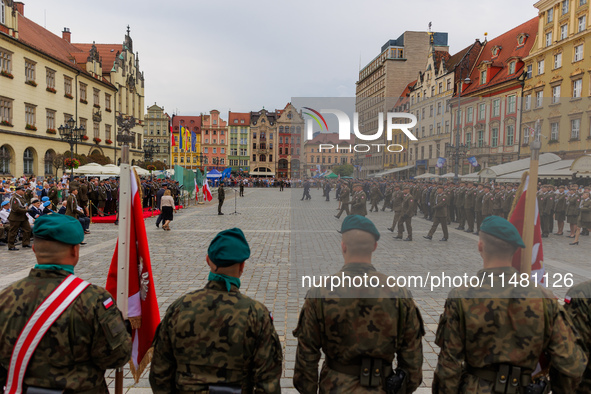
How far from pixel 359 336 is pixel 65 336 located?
5.51ft

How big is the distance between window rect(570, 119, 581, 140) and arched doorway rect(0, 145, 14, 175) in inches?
1444

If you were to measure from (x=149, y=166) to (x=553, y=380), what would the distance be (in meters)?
41.3

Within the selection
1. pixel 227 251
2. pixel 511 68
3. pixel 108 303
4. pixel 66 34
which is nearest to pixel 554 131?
pixel 511 68

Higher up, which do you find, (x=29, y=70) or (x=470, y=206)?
(x=29, y=70)

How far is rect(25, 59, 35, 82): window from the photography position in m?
34.8

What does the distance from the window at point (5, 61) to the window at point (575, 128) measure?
38.1 metres

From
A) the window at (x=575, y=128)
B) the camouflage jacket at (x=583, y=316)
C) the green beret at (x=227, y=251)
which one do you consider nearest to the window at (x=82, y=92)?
the window at (x=575, y=128)

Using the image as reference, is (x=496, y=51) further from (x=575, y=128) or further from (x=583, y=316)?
(x=583, y=316)

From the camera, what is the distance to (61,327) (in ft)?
7.43

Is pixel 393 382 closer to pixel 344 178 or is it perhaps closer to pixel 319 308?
pixel 319 308

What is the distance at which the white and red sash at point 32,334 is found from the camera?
223 cm

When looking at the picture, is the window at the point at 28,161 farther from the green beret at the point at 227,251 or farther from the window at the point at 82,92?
the green beret at the point at 227,251

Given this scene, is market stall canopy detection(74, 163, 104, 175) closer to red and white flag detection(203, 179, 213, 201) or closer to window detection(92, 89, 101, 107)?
red and white flag detection(203, 179, 213, 201)

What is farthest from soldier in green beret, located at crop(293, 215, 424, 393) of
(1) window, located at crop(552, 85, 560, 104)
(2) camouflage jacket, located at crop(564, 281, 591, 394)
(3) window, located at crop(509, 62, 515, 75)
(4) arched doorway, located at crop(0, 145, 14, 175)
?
(4) arched doorway, located at crop(0, 145, 14, 175)
